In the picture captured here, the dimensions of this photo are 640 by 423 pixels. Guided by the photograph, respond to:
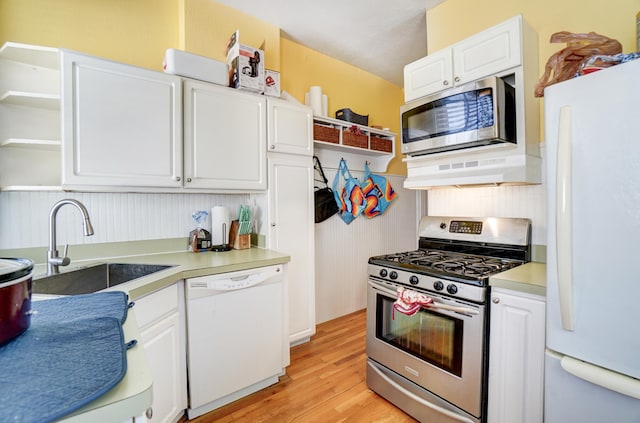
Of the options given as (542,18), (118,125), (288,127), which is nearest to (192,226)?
(118,125)

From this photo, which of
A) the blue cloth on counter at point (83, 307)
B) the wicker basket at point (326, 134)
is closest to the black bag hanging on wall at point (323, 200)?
the wicker basket at point (326, 134)

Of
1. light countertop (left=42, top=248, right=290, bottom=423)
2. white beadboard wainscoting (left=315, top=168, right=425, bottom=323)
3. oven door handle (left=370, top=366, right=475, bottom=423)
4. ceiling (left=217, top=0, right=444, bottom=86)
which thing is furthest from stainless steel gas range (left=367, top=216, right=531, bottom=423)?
ceiling (left=217, top=0, right=444, bottom=86)

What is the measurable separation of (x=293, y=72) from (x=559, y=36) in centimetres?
203

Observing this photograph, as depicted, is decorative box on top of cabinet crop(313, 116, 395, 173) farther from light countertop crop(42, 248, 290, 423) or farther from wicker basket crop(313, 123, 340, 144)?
light countertop crop(42, 248, 290, 423)

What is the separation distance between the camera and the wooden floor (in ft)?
5.49

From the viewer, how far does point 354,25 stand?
2475 millimetres

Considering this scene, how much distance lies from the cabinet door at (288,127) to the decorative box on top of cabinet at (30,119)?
123cm

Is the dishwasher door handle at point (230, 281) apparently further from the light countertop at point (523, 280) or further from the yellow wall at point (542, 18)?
the yellow wall at point (542, 18)

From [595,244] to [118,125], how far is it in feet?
7.46

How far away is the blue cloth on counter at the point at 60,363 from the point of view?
41 centimetres

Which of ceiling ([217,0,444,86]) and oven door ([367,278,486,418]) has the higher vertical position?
ceiling ([217,0,444,86])

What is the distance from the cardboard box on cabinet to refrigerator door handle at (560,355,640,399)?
2.26m

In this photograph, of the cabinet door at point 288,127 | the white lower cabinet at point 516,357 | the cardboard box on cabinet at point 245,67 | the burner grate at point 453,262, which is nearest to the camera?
the white lower cabinet at point 516,357

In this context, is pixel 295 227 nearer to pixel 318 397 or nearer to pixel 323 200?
pixel 323 200
